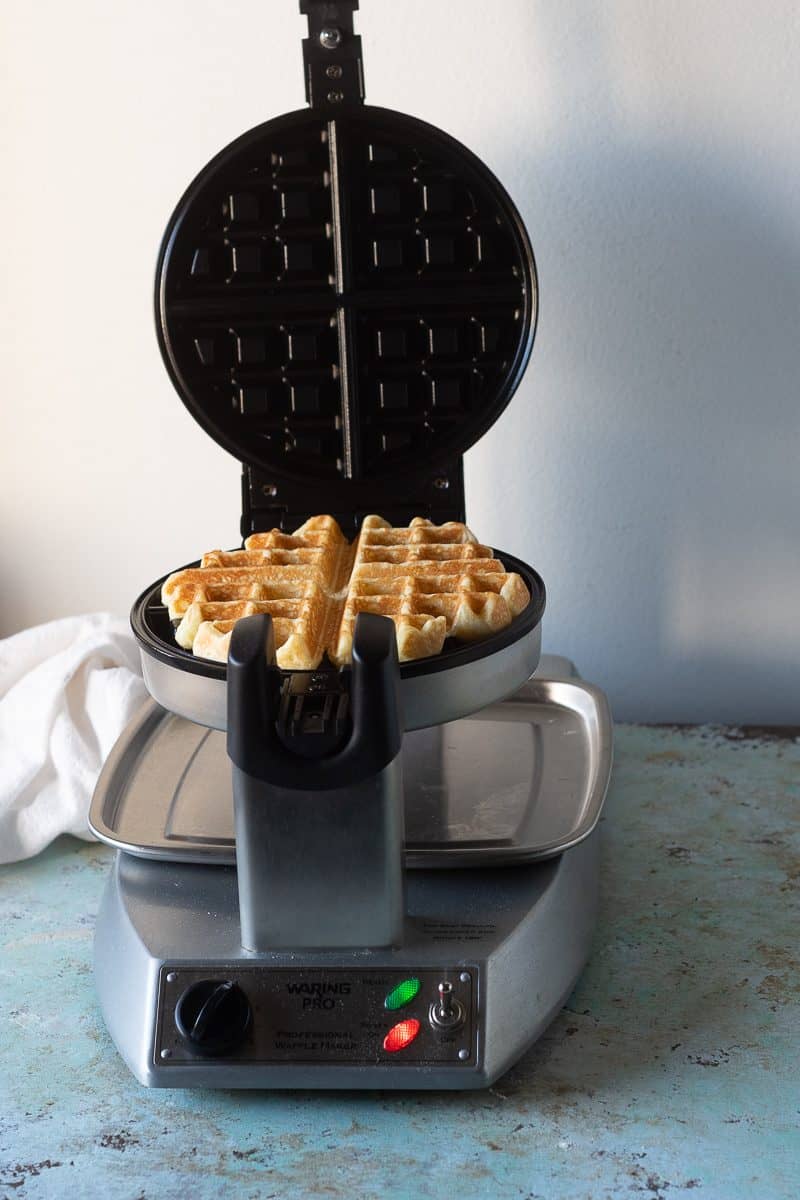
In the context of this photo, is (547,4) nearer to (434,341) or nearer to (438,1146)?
(434,341)

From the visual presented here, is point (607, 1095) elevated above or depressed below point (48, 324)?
below

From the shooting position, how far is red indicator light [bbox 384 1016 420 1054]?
104 centimetres

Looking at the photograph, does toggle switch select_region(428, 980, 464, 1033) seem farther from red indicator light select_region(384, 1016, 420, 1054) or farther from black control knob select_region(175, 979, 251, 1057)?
black control knob select_region(175, 979, 251, 1057)

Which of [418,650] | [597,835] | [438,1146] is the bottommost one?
[438,1146]

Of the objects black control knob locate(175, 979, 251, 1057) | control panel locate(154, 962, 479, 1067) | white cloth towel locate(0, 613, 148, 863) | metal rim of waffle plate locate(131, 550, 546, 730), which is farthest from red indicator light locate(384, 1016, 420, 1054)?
white cloth towel locate(0, 613, 148, 863)

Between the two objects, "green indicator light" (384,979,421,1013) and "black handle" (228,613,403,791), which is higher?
"black handle" (228,613,403,791)

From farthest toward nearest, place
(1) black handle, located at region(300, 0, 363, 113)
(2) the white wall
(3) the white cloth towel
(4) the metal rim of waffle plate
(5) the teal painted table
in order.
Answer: (2) the white wall
(3) the white cloth towel
(1) black handle, located at region(300, 0, 363, 113)
(4) the metal rim of waffle plate
(5) the teal painted table

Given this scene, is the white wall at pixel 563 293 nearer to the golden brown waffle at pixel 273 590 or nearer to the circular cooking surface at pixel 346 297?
the circular cooking surface at pixel 346 297

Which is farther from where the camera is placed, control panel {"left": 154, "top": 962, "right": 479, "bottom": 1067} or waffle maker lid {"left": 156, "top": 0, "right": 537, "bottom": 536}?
waffle maker lid {"left": 156, "top": 0, "right": 537, "bottom": 536}

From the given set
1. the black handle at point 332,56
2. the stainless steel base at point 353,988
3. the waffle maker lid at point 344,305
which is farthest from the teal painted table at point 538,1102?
the black handle at point 332,56

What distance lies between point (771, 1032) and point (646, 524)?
832 mm

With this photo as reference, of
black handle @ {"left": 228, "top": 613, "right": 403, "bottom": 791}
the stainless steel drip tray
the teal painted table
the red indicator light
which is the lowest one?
the teal painted table

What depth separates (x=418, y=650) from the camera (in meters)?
1.13

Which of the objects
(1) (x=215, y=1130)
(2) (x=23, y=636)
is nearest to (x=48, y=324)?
(2) (x=23, y=636)
